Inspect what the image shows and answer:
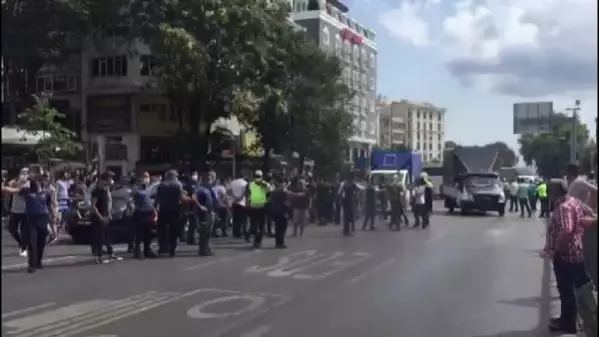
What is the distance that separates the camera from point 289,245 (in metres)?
20.8

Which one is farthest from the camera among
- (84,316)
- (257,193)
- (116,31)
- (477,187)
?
(116,31)

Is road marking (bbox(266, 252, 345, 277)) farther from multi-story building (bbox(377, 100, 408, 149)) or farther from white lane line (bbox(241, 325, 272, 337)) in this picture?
multi-story building (bbox(377, 100, 408, 149))

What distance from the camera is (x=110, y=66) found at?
1917 inches

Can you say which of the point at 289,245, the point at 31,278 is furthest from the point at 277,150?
the point at 31,278

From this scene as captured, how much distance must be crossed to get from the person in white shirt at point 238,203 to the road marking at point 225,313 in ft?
30.9

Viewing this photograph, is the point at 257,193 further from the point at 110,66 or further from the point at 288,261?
the point at 110,66

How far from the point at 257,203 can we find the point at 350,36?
61650 millimetres

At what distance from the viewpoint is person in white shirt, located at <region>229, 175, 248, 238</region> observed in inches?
831

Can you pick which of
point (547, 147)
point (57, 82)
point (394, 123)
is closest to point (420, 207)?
point (547, 147)

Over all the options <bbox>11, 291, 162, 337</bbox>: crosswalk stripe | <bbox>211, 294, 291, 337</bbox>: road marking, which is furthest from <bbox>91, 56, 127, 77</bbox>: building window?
<bbox>211, 294, 291, 337</bbox>: road marking

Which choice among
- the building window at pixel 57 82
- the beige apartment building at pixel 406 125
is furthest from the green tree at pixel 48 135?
the beige apartment building at pixel 406 125

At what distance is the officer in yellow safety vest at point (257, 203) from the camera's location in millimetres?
19886

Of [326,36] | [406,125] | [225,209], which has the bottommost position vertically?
[225,209]

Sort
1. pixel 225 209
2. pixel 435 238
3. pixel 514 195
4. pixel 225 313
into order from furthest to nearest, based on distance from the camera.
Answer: pixel 514 195
pixel 435 238
pixel 225 209
pixel 225 313
